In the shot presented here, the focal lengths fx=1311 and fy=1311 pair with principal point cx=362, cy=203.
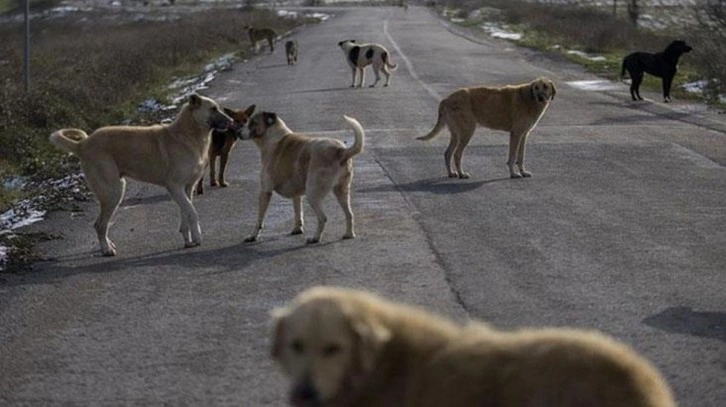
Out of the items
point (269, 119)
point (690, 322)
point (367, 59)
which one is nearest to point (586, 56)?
point (367, 59)

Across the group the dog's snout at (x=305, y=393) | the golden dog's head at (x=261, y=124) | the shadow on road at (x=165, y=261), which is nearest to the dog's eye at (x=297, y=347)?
the dog's snout at (x=305, y=393)

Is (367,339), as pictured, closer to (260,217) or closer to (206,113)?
(260,217)

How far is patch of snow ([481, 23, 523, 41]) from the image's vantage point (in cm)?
5659

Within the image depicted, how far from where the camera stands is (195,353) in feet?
26.8

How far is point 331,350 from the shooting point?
455 cm

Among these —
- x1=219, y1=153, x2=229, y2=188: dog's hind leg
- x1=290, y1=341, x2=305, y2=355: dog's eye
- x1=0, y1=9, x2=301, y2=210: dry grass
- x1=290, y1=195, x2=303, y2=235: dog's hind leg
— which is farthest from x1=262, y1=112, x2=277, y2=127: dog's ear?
x1=290, y1=341, x2=305, y2=355: dog's eye

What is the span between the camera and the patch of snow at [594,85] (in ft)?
100

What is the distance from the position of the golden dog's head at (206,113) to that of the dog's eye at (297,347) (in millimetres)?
8171

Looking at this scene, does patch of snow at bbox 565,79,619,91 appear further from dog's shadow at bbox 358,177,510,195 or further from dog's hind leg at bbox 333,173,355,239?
dog's hind leg at bbox 333,173,355,239

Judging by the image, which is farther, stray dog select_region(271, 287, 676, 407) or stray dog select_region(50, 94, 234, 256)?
stray dog select_region(50, 94, 234, 256)

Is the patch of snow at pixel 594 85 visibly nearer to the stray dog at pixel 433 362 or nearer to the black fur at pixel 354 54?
the black fur at pixel 354 54

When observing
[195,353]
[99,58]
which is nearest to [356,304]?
[195,353]

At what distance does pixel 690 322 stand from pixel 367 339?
4.68m

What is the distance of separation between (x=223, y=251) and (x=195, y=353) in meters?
3.56
